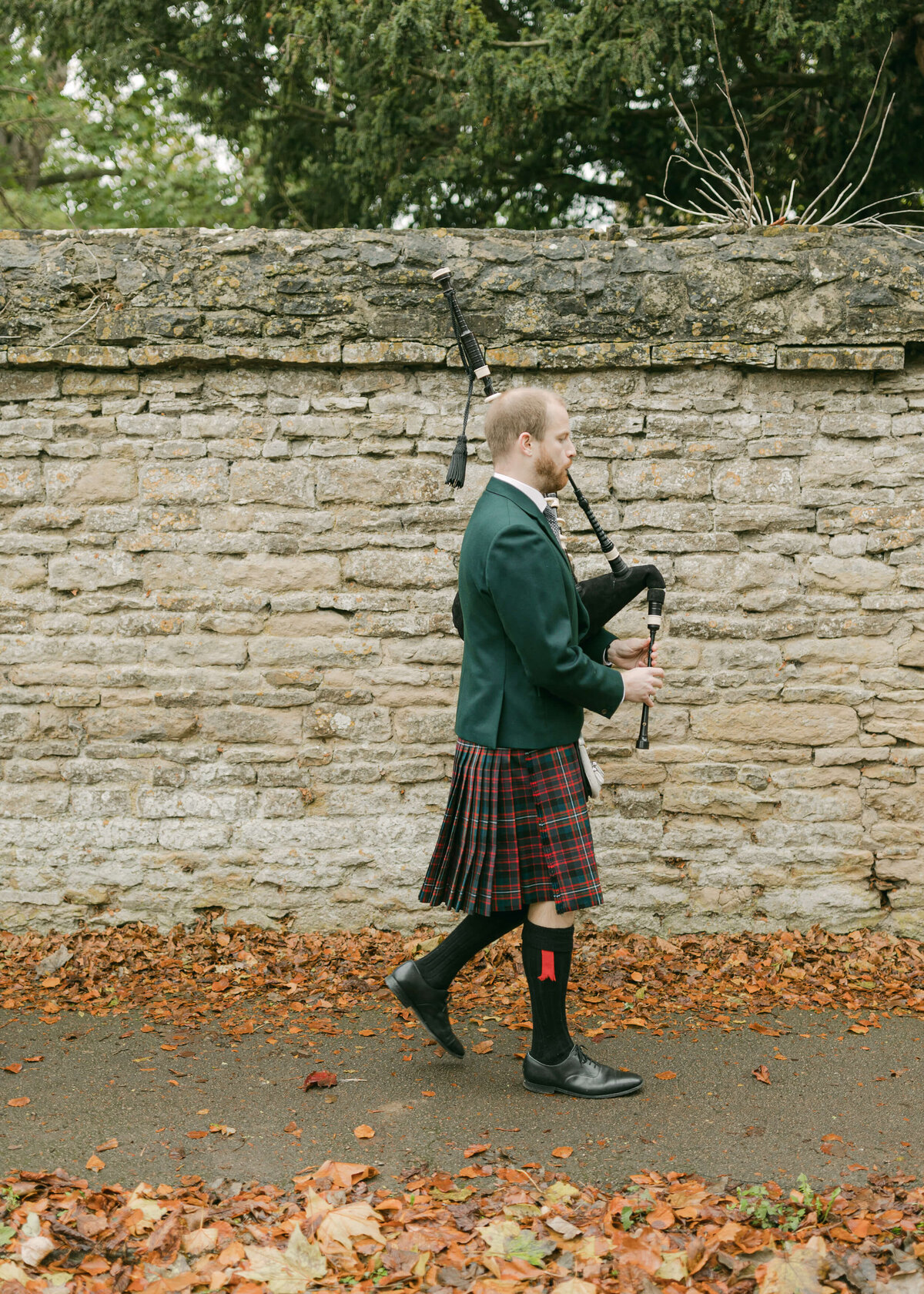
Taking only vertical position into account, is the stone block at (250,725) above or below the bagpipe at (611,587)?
below

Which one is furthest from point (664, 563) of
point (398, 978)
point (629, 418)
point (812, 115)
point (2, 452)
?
point (812, 115)

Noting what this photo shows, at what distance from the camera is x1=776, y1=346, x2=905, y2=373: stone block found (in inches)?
169

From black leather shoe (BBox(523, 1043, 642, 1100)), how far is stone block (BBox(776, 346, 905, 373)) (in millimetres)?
2845

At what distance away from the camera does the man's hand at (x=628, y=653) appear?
360 cm

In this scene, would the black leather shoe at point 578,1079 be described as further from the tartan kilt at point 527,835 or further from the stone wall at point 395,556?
the stone wall at point 395,556

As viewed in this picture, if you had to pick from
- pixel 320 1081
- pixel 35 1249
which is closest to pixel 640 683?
pixel 320 1081

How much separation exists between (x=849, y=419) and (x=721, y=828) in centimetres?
181

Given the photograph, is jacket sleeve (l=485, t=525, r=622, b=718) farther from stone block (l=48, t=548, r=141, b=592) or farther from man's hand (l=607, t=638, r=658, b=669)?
stone block (l=48, t=548, r=141, b=592)

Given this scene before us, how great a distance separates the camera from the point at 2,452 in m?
4.49

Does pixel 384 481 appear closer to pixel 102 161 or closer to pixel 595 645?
pixel 595 645

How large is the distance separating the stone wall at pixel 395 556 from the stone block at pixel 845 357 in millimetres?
15

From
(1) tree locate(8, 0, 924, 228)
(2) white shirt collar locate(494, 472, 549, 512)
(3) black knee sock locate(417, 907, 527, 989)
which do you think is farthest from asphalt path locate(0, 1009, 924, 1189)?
(1) tree locate(8, 0, 924, 228)

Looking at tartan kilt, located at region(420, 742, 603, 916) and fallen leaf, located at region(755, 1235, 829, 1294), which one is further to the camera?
tartan kilt, located at region(420, 742, 603, 916)

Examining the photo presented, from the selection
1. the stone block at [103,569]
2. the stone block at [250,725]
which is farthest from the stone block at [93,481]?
the stone block at [250,725]
